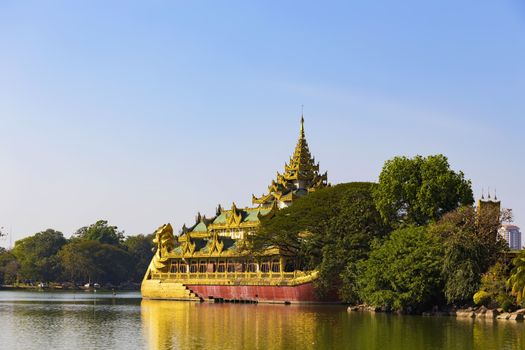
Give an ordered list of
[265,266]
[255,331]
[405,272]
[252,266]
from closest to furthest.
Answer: [255,331], [405,272], [265,266], [252,266]

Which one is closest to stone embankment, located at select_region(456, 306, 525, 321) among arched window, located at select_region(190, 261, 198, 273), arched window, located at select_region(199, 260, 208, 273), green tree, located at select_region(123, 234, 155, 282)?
arched window, located at select_region(199, 260, 208, 273)

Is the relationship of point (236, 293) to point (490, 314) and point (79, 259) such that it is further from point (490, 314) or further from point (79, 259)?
point (79, 259)

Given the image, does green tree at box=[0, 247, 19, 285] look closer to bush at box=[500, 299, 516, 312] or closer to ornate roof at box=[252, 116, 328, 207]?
ornate roof at box=[252, 116, 328, 207]

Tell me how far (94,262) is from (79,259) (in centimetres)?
307

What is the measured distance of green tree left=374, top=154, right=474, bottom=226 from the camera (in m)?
60.1

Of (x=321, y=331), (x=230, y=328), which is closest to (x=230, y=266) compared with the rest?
(x=230, y=328)

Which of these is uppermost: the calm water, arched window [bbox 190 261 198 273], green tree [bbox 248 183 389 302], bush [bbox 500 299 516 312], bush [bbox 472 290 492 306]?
green tree [bbox 248 183 389 302]

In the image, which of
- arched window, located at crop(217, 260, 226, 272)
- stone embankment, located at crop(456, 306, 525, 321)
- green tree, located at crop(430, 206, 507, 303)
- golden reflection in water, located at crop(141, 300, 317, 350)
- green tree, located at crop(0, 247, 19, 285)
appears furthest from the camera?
green tree, located at crop(0, 247, 19, 285)

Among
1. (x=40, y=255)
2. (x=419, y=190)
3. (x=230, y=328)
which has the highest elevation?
(x=419, y=190)

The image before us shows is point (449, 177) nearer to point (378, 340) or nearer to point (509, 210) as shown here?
point (509, 210)

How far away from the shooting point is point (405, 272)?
175 feet

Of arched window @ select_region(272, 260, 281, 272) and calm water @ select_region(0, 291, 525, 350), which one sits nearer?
calm water @ select_region(0, 291, 525, 350)

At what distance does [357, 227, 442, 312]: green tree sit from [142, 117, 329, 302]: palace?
877 cm

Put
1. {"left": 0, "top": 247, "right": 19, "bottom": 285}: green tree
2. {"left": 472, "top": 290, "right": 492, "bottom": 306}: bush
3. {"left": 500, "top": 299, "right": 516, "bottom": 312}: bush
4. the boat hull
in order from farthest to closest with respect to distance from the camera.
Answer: {"left": 0, "top": 247, "right": 19, "bottom": 285}: green tree < the boat hull < {"left": 472, "top": 290, "right": 492, "bottom": 306}: bush < {"left": 500, "top": 299, "right": 516, "bottom": 312}: bush
